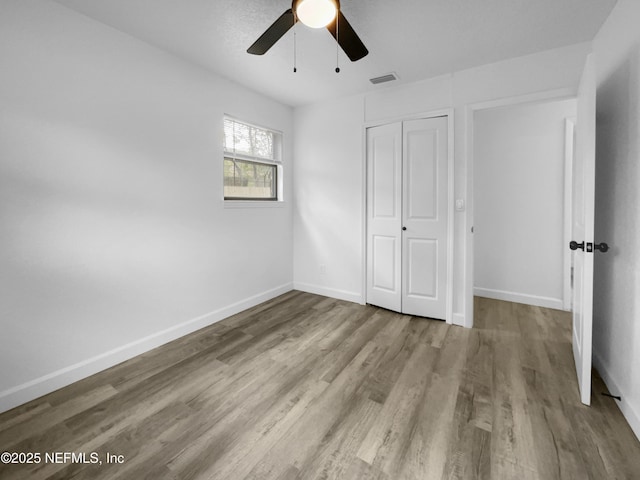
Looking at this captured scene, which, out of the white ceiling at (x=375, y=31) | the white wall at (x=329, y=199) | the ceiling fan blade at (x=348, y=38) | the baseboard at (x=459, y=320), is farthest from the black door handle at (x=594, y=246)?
the white wall at (x=329, y=199)

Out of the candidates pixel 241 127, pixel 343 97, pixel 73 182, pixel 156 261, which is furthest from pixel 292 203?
pixel 73 182

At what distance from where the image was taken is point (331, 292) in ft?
13.2

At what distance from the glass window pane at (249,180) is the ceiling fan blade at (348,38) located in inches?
75.3

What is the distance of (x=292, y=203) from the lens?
4.26m

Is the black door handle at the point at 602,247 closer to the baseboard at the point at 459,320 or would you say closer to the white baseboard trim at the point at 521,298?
the baseboard at the point at 459,320

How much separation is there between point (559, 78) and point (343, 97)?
84.4 inches

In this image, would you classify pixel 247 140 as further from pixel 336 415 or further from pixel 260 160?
pixel 336 415

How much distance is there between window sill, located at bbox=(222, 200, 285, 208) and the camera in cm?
331

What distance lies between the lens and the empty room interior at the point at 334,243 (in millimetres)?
1626

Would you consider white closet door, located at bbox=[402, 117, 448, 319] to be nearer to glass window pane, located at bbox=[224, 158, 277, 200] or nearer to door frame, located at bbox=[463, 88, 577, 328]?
door frame, located at bbox=[463, 88, 577, 328]

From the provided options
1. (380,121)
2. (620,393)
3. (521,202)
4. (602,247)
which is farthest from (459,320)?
(380,121)

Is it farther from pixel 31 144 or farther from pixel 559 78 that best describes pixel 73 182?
pixel 559 78

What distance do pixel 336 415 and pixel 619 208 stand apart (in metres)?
2.17

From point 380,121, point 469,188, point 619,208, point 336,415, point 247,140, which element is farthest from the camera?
point 247,140
